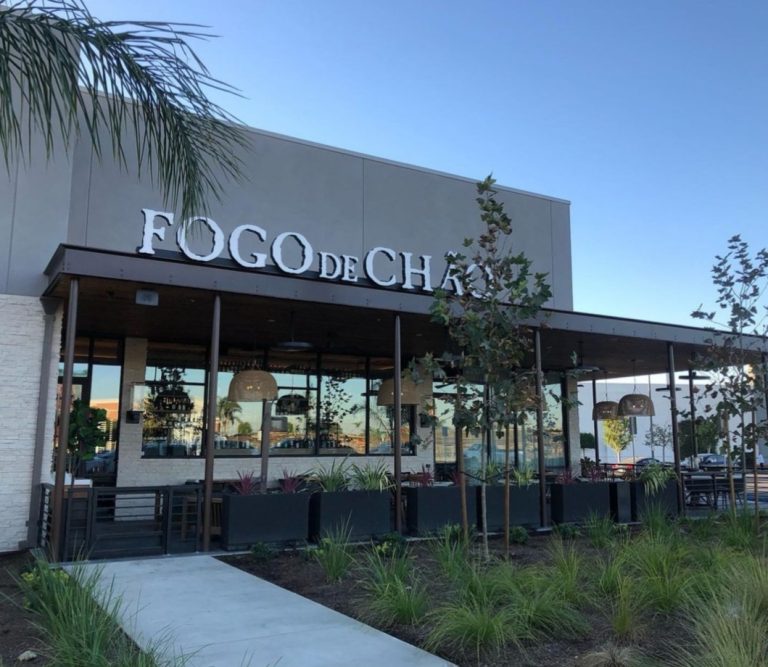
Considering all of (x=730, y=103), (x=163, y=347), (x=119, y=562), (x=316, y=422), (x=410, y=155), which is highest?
(x=730, y=103)

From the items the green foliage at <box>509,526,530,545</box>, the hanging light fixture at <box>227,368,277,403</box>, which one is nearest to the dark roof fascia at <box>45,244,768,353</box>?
the hanging light fixture at <box>227,368,277,403</box>

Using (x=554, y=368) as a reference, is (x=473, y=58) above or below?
above

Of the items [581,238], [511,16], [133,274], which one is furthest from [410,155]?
[133,274]

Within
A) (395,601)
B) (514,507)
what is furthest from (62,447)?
(514,507)

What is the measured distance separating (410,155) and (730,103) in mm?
6890

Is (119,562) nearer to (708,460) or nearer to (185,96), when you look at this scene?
(185,96)

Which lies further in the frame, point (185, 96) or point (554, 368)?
point (554, 368)

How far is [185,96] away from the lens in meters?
4.51

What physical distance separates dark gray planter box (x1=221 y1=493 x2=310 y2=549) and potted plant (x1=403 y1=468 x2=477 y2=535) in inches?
63.5

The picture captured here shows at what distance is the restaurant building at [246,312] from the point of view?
905 cm

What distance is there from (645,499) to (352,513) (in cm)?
540

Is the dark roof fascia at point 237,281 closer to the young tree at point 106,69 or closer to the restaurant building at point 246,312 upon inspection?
the restaurant building at point 246,312

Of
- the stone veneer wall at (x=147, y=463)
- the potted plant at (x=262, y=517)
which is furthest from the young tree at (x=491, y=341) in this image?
the stone veneer wall at (x=147, y=463)

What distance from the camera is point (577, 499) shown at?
11078mm
